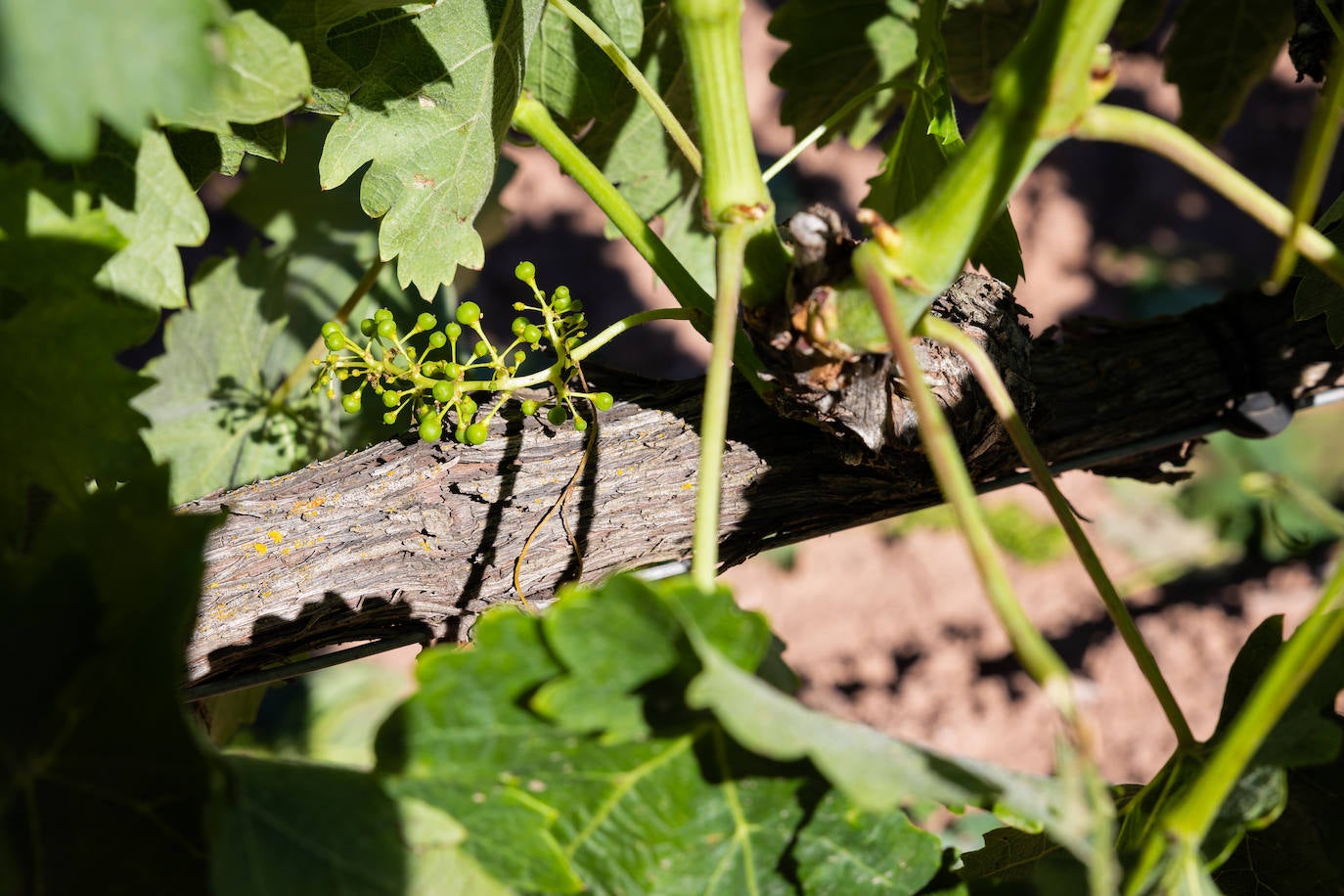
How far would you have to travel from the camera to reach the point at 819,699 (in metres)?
3.06

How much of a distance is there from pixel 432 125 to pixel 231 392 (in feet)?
2.54

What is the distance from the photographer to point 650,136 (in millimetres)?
Answer: 1384

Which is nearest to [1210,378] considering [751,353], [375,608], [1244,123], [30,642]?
[751,353]

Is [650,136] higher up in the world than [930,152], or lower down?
higher up

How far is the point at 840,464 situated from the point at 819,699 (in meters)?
2.17

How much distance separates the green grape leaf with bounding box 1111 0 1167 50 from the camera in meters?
1.53

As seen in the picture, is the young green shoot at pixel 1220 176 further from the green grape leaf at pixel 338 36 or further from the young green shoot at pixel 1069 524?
the green grape leaf at pixel 338 36

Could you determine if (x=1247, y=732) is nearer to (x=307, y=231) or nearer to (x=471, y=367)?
(x=471, y=367)

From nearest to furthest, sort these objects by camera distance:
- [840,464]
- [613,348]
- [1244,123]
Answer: [840,464]
[613,348]
[1244,123]

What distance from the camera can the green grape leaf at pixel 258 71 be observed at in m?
0.69

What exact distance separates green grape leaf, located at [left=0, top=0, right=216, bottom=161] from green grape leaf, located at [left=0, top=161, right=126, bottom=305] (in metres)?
0.17

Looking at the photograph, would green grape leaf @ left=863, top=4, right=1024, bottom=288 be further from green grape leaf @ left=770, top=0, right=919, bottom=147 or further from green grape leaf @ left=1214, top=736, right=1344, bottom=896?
green grape leaf @ left=1214, top=736, right=1344, bottom=896

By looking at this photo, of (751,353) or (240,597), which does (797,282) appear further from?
(240,597)

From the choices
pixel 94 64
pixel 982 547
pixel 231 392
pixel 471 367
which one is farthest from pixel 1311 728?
pixel 231 392
